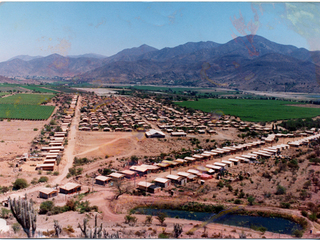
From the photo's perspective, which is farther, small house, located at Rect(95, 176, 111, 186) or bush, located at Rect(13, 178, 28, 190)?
small house, located at Rect(95, 176, 111, 186)

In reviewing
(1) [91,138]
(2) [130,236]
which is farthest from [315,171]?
(1) [91,138]

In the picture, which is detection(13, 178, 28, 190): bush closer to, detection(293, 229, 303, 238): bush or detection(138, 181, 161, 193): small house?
detection(138, 181, 161, 193): small house

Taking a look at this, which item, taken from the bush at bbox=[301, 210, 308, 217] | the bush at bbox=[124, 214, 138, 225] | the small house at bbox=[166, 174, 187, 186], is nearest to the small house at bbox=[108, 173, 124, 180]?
the small house at bbox=[166, 174, 187, 186]

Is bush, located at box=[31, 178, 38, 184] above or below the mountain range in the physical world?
below

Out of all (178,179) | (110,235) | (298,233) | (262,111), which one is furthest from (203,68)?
(110,235)

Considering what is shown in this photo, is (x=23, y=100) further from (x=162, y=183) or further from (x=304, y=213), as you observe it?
(x=304, y=213)

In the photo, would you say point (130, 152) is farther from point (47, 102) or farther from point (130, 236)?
point (47, 102)

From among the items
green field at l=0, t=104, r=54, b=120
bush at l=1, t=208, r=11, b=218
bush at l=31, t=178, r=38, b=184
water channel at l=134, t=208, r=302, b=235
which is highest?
green field at l=0, t=104, r=54, b=120
